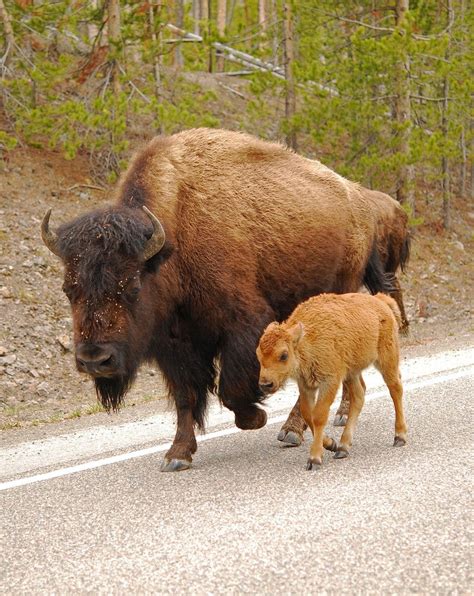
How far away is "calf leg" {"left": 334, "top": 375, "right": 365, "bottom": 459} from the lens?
19.1 feet

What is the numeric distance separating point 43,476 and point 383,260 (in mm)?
4351

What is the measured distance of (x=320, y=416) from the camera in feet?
18.2

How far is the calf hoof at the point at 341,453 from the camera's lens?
18.8 feet

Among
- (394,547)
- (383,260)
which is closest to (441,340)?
(383,260)

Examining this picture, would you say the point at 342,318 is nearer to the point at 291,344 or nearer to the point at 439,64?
the point at 291,344

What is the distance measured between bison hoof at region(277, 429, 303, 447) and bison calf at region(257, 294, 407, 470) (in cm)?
57

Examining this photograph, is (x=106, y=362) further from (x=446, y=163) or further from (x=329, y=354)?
(x=446, y=163)

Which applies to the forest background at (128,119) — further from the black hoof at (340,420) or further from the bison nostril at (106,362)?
the bison nostril at (106,362)

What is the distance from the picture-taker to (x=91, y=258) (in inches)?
217

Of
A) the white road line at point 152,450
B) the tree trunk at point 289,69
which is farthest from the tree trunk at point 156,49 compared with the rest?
the white road line at point 152,450

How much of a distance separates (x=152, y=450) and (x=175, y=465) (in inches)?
27.8

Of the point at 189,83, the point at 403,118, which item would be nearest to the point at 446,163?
the point at 403,118

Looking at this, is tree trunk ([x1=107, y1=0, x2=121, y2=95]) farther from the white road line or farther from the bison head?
the bison head

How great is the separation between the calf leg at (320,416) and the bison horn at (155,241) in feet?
4.53
